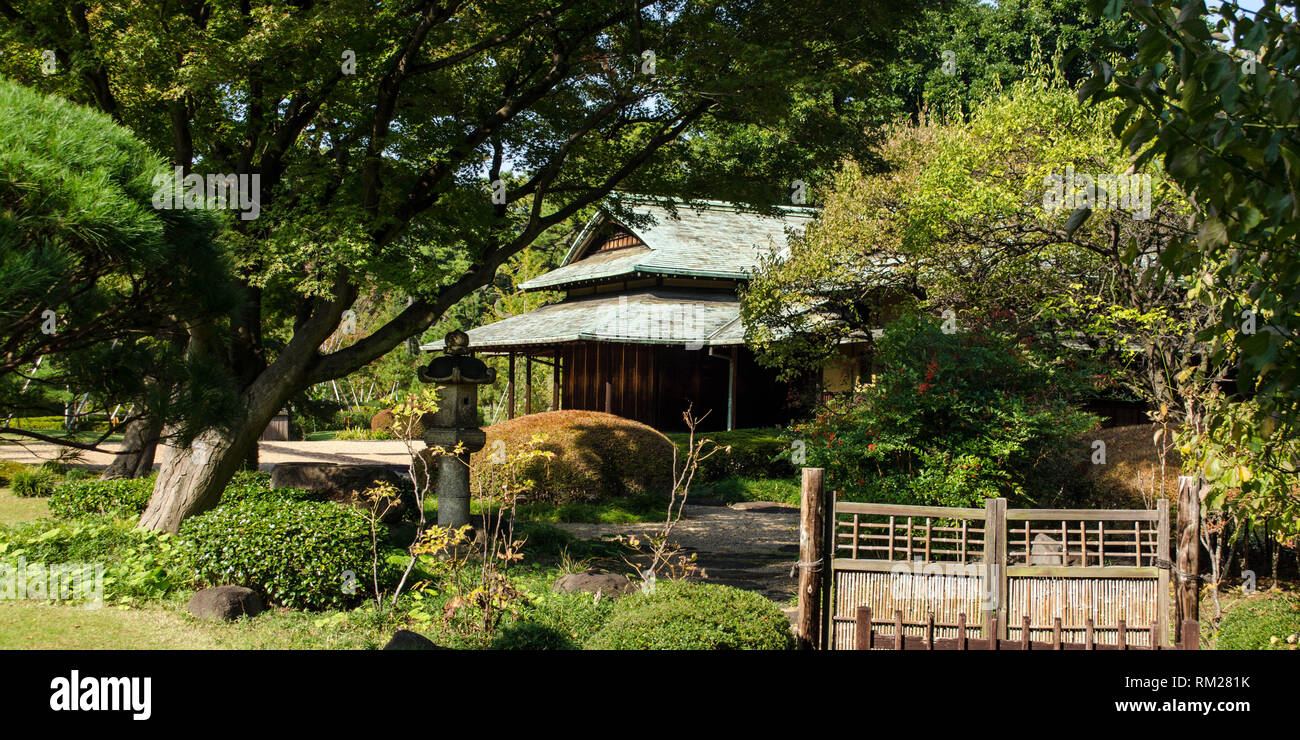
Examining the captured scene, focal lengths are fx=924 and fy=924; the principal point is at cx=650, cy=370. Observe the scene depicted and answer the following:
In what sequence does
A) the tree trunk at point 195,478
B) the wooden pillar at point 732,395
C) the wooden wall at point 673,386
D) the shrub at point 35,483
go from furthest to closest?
1. the wooden wall at point 673,386
2. the wooden pillar at point 732,395
3. the shrub at point 35,483
4. the tree trunk at point 195,478

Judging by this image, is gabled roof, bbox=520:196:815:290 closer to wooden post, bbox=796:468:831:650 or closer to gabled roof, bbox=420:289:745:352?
gabled roof, bbox=420:289:745:352

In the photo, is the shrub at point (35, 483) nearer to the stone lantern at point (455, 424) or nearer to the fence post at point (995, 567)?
the stone lantern at point (455, 424)

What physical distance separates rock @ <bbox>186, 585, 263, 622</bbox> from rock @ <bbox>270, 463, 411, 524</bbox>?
609 cm

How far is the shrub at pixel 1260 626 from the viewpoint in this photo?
257 inches

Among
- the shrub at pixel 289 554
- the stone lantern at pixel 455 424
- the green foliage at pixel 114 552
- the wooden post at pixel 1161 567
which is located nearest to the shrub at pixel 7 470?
the green foliage at pixel 114 552

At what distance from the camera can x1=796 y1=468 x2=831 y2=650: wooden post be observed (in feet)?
21.3

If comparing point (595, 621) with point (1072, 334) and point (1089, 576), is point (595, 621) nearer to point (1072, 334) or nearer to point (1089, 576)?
point (1089, 576)

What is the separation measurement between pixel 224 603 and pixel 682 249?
65.4ft

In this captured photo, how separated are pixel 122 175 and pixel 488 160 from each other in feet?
30.5

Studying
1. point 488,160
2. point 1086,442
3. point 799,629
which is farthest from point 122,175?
point 1086,442

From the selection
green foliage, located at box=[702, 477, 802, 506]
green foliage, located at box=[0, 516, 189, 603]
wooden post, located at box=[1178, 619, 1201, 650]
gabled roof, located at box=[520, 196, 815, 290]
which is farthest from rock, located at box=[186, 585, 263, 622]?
gabled roof, located at box=[520, 196, 815, 290]

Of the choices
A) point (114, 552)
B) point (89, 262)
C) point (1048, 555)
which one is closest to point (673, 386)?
point (114, 552)

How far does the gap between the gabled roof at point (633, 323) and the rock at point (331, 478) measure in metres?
8.13
